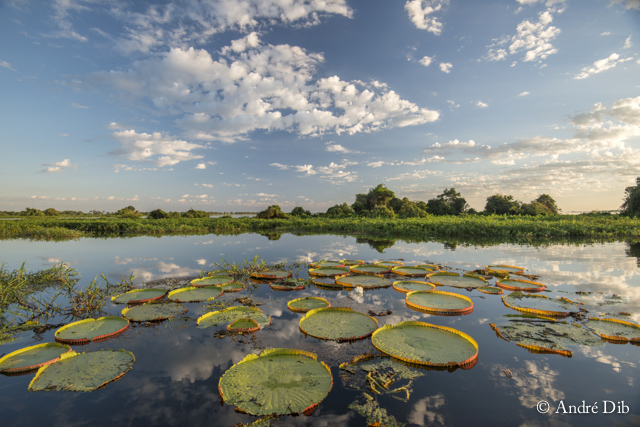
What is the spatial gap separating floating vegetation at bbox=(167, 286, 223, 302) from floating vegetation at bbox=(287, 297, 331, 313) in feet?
5.25

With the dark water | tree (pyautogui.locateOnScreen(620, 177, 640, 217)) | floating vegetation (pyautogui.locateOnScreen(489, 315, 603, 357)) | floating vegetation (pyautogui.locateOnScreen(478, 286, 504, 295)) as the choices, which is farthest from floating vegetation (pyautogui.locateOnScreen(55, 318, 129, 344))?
tree (pyautogui.locateOnScreen(620, 177, 640, 217))

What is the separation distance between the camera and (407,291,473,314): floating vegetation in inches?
166

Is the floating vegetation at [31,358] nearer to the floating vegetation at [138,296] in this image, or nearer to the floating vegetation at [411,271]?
the floating vegetation at [138,296]

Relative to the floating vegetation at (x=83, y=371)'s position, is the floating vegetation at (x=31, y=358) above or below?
above

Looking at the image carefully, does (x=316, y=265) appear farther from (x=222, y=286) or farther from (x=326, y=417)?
(x=326, y=417)

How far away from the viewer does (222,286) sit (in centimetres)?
551

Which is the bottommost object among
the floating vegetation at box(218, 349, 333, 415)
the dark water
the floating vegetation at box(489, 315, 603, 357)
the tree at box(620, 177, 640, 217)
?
the dark water

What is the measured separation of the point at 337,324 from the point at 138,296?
376 cm

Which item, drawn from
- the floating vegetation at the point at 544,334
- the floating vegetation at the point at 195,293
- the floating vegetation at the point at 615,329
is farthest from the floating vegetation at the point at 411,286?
the floating vegetation at the point at 195,293

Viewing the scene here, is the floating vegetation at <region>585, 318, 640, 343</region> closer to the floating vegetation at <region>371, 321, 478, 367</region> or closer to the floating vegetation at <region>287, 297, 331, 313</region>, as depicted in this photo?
the floating vegetation at <region>371, 321, 478, 367</region>

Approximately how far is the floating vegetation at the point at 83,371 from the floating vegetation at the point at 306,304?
2.21 metres

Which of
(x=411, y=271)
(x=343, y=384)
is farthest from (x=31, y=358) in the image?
(x=411, y=271)

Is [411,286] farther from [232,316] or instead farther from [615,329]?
[232,316]

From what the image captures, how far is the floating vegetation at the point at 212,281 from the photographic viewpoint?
5.59 metres
